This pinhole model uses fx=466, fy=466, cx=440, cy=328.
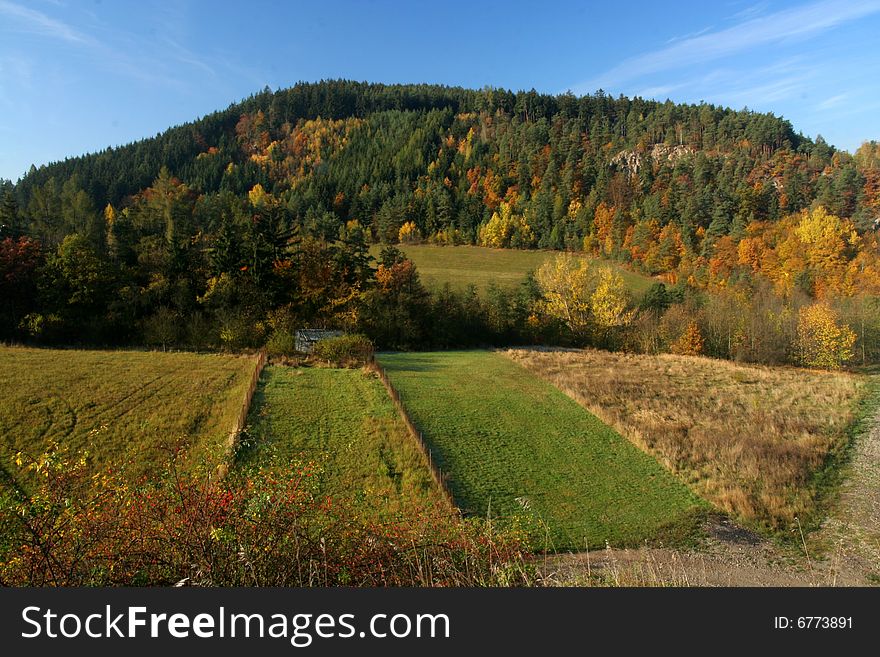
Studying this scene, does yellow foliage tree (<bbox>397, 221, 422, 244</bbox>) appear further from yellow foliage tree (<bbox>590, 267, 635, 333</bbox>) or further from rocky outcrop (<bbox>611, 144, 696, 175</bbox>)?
rocky outcrop (<bbox>611, 144, 696, 175</bbox>)

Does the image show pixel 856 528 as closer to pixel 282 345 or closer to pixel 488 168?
pixel 282 345

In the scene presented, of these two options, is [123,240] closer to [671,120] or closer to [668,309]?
[668,309]

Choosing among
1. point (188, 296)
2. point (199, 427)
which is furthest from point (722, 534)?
point (188, 296)

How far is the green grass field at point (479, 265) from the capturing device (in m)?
76.4

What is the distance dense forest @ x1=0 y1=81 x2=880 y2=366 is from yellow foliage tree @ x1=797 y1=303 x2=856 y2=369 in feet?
0.72

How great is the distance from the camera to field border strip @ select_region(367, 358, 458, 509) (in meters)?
15.5

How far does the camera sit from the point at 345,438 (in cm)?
1978

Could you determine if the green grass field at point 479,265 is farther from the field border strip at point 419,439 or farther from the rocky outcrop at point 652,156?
the rocky outcrop at point 652,156

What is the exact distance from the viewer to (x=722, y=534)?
13.5m

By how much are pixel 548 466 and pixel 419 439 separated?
5359mm

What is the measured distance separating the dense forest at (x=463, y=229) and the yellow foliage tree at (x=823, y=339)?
0.22m

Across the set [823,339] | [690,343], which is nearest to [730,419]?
[690,343]

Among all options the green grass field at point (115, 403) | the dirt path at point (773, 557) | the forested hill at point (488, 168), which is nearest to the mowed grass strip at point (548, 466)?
the dirt path at point (773, 557)

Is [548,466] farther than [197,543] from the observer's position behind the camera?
Yes
